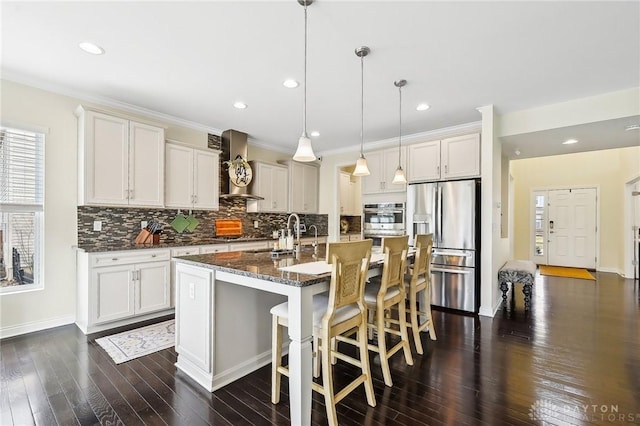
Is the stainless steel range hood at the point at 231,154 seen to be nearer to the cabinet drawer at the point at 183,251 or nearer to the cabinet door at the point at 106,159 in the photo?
the cabinet drawer at the point at 183,251

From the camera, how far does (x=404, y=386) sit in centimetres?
212

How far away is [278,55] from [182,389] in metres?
2.74

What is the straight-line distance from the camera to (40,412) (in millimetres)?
1829

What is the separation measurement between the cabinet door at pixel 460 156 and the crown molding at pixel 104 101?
3.56m

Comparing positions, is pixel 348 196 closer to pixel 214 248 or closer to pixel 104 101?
pixel 214 248

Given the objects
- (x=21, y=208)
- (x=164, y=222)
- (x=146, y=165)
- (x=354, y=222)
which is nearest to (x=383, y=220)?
(x=354, y=222)

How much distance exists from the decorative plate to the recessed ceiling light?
89.2 inches

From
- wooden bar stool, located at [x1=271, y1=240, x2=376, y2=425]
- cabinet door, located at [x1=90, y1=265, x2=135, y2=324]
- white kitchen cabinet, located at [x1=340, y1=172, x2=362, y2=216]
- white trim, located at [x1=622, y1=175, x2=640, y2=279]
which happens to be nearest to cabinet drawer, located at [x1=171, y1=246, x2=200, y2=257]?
cabinet door, located at [x1=90, y1=265, x2=135, y2=324]

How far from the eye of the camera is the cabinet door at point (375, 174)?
16.1ft

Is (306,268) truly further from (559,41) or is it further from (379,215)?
(379,215)

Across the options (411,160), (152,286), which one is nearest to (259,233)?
(152,286)

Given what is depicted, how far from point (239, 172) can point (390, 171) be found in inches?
96.5

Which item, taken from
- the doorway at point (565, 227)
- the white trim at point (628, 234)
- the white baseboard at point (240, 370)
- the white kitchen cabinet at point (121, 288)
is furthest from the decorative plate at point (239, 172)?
the white trim at point (628, 234)

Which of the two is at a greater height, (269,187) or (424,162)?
(424,162)
